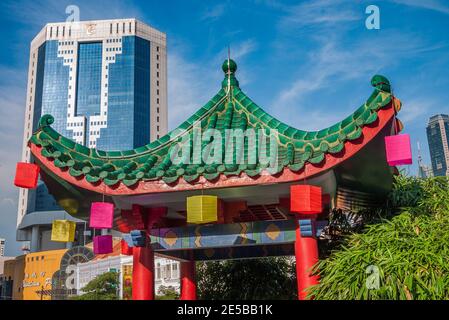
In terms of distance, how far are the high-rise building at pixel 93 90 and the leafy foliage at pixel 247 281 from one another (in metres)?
73.3

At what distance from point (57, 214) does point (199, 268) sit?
7950 centimetres

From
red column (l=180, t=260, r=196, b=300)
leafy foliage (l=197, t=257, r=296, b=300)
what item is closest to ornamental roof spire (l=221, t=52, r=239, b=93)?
red column (l=180, t=260, r=196, b=300)

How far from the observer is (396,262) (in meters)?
8.91

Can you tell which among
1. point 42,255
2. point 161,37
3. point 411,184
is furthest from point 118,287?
point 161,37

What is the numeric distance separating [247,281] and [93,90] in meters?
83.0

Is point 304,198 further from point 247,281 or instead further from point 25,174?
point 247,281

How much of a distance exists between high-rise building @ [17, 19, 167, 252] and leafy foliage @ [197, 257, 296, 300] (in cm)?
7329

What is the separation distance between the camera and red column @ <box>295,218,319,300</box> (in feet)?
Result: 31.1

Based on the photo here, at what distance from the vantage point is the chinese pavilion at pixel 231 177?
8.59 metres

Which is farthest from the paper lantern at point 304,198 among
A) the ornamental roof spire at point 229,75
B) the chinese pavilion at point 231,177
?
the ornamental roof spire at point 229,75

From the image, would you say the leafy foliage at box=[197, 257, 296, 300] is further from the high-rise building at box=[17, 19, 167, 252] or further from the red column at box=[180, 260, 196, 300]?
the high-rise building at box=[17, 19, 167, 252]

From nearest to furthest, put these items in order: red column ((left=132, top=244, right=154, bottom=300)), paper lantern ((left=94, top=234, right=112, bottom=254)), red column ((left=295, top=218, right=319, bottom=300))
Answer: red column ((left=295, top=218, right=319, bottom=300)) → red column ((left=132, top=244, right=154, bottom=300)) → paper lantern ((left=94, top=234, right=112, bottom=254))

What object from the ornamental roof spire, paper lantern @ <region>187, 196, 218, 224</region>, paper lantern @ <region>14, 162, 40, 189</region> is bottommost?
paper lantern @ <region>187, 196, 218, 224</region>
